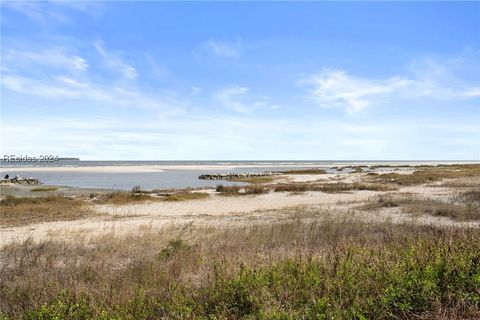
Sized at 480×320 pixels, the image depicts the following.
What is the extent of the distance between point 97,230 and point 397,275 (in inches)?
479

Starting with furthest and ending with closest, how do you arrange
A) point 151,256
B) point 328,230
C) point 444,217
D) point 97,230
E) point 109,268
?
point 444,217 < point 97,230 < point 328,230 < point 151,256 < point 109,268

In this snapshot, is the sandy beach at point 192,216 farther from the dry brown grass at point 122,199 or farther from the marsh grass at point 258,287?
the marsh grass at point 258,287

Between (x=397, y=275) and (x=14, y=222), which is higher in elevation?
(x=397, y=275)

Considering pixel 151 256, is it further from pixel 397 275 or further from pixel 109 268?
pixel 397 275

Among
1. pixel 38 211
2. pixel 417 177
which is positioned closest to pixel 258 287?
pixel 38 211

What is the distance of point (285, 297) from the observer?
17.6 feet

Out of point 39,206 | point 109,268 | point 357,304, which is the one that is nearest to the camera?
point 357,304

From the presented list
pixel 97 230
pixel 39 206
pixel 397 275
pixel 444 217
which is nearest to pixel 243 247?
pixel 397 275

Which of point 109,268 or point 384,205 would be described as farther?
point 384,205

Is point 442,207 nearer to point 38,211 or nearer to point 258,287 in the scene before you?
point 258,287

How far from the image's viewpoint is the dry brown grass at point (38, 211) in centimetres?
1795

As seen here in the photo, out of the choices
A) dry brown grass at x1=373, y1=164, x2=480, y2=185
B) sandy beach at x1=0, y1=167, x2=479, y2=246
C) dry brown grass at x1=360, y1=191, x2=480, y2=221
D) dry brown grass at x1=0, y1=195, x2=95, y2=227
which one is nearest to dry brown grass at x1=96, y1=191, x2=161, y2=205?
sandy beach at x1=0, y1=167, x2=479, y2=246

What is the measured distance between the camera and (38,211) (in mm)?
20484

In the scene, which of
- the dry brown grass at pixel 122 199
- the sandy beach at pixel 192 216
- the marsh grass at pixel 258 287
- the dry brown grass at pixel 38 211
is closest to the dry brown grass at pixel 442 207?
the sandy beach at pixel 192 216
